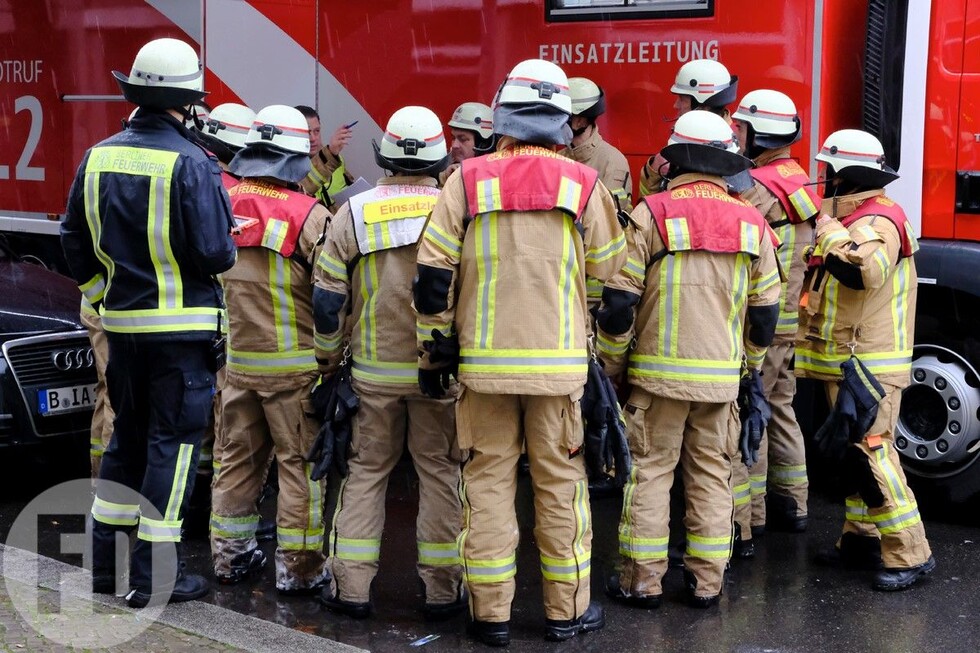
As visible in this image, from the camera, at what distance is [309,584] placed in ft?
17.9

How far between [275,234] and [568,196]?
129cm

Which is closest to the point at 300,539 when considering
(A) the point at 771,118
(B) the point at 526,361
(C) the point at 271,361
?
(C) the point at 271,361

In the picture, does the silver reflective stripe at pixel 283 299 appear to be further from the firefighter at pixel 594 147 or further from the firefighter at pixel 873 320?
the firefighter at pixel 873 320

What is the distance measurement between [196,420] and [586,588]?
1578 millimetres

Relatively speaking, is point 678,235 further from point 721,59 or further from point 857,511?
point 721,59

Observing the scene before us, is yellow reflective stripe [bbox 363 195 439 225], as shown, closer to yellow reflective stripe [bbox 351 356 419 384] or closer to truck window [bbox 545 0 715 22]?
yellow reflective stripe [bbox 351 356 419 384]

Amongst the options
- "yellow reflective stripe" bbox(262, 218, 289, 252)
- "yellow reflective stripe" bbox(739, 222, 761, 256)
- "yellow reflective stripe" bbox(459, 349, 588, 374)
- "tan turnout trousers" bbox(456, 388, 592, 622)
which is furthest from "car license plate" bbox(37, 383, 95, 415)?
"yellow reflective stripe" bbox(739, 222, 761, 256)

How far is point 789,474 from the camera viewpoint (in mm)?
6320

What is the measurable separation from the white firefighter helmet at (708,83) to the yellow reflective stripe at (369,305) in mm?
1996

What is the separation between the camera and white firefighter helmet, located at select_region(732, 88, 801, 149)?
6.05 meters

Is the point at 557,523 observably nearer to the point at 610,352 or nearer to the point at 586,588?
the point at 586,588

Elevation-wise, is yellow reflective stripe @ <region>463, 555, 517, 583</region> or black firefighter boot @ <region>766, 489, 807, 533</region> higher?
yellow reflective stripe @ <region>463, 555, 517, 583</region>

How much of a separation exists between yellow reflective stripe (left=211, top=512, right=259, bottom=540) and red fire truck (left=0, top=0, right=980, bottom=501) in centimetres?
268

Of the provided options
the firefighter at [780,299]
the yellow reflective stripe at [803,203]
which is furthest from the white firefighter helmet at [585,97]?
the yellow reflective stripe at [803,203]
